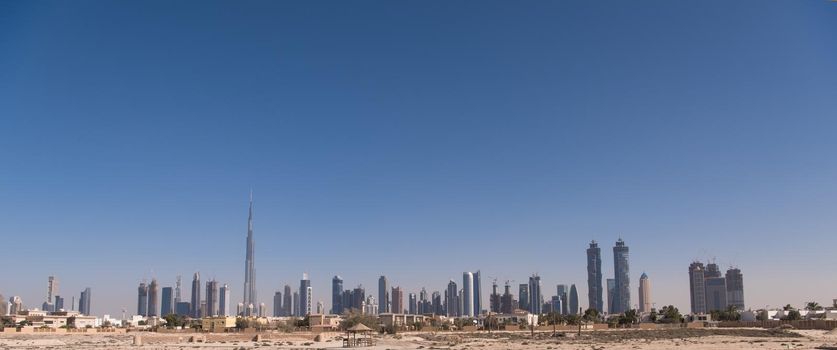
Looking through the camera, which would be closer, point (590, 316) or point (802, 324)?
point (802, 324)

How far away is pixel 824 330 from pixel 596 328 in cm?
3110

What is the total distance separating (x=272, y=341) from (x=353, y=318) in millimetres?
41933

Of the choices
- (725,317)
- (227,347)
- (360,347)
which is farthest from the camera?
(725,317)

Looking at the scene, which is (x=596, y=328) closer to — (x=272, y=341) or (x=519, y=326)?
(x=519, y=326)

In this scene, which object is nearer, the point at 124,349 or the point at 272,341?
the point at 124,349

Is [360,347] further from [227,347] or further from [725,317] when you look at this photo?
[725,317]

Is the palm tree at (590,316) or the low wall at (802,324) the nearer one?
the low wall at (802,324)

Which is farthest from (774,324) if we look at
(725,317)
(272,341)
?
(272,341)

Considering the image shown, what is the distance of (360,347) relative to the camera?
59.6m

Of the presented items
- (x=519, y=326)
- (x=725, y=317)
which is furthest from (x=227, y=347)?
(x=725, y=317)

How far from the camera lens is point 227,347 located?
63.7 metres

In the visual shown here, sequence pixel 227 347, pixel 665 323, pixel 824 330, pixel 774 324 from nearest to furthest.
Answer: pixel 227 347
pixel 824 330
pixel 774 324
pixel 665 323

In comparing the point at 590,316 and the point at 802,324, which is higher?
the point at 590,316

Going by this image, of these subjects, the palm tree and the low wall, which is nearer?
the low wall
